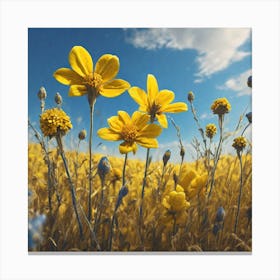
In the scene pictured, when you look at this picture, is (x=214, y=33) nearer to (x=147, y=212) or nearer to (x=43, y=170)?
(x=147, y=212)

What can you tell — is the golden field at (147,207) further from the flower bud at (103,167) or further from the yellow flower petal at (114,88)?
the yellow flower petal at (114,88)

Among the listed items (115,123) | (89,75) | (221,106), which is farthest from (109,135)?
(221,106)

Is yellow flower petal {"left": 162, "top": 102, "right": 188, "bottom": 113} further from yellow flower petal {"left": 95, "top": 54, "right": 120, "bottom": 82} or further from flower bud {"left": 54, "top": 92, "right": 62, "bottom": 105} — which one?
flower bud {"left": 54, "top": 92, "right": 62, "bottom": 105}

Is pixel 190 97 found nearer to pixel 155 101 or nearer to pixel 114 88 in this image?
pixel 155 101

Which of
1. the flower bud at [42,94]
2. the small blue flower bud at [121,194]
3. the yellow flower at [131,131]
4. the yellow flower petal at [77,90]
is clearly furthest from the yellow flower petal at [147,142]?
the flower bud at [42,94]
